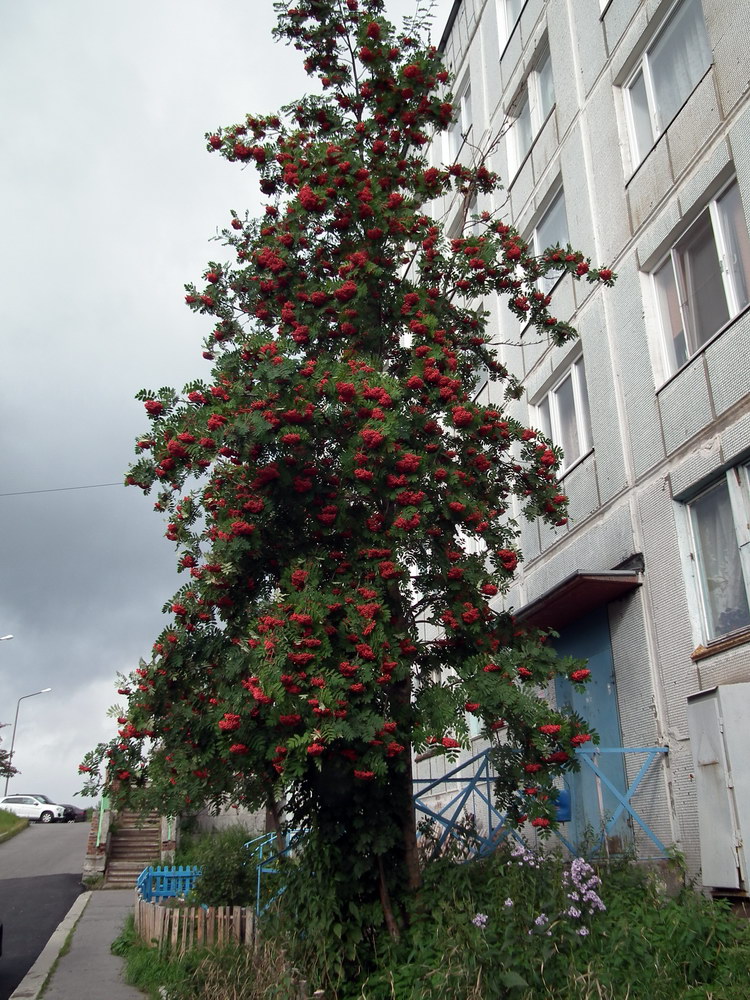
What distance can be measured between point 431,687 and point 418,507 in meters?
1.38

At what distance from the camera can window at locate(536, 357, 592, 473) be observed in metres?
11.2

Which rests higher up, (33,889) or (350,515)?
(350,515)

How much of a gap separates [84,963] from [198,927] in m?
2.42

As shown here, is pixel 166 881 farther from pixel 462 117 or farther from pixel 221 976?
pixel 462 117

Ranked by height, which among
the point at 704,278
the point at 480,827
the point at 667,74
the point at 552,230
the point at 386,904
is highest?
the point at 552,230

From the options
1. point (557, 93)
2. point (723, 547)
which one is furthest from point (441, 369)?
point (557, 93)

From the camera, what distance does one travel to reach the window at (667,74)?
9.16 meters

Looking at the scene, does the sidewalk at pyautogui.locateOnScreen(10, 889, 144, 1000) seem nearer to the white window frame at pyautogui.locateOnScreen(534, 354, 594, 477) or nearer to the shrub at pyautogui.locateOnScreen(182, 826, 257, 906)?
the shrub at pyautogui.locateOnScreen(182, 826, 257, 906)

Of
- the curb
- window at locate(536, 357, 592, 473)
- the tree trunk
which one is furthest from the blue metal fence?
window at locate(536, 357, 592, 473)

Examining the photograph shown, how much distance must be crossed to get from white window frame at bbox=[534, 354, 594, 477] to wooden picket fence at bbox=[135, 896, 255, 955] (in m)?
6.37

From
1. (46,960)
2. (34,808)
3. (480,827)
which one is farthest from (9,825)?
(480,827)

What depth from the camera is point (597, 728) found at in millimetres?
9672

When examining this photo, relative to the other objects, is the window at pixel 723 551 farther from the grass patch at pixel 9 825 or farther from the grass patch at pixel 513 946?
the grass patch at pixel 9 825

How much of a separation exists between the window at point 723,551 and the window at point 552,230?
4.96 meters
